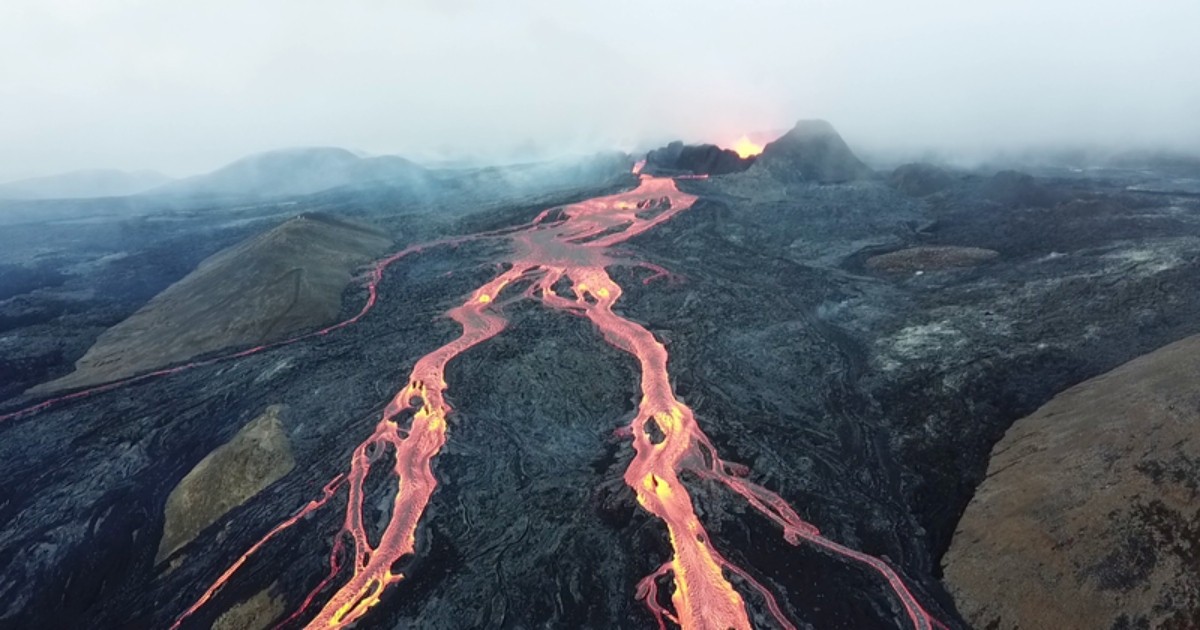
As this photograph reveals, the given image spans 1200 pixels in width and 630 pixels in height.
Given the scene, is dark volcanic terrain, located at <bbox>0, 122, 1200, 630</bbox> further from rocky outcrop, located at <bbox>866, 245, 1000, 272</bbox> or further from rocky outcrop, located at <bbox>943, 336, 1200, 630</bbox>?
rocky outcrop, located at <bbox>943, 336, 1200, 630</bbox>

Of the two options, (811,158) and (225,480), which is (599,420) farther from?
(811,158)

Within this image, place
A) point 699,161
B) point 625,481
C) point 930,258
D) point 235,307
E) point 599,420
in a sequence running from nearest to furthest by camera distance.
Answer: point 625,481, point 599,420, point 235,307, point 930,258, point 699,161

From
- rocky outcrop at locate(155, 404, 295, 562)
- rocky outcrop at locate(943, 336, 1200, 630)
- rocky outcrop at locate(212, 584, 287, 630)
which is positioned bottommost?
rocky outcrop at locate(212, 584, 287, 630)

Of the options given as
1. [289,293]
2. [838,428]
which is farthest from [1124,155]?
[289,293]

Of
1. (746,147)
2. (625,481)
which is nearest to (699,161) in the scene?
(746,147)

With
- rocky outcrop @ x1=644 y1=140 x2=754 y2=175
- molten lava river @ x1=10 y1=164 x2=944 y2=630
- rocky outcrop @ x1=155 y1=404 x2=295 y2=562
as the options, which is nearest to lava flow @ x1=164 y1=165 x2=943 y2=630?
molten lava river @ x1=10 y1=164 x2=944 y2=630

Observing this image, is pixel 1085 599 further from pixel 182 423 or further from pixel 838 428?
pixel 182 423

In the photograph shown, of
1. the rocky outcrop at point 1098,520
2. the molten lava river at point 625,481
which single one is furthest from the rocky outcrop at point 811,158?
the rocky outcrop at point 1098,520
